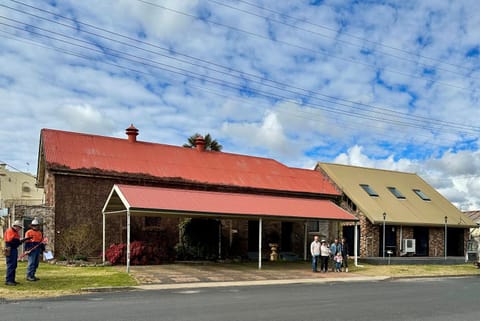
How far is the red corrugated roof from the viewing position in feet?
82.3

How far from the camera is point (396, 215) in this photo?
30000mm

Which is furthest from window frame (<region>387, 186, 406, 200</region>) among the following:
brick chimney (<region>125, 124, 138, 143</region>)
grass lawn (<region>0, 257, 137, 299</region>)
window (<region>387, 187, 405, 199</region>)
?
grass lawn (<region>0, 257, 137, 299</region>)

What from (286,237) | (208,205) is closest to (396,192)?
(286,237)

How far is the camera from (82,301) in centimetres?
1200

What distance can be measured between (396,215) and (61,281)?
2058 centimetres

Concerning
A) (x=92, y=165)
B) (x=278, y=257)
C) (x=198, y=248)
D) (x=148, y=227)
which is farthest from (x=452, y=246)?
(x=92, y=165)

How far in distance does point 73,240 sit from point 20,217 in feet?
9.28

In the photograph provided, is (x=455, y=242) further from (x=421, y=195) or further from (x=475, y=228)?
(x=421, y=195)

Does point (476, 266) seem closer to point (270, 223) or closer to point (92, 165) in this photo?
point (270, 223)

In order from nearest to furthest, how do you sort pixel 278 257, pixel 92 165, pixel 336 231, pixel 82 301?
pixel 82 301
pixel 92 165
pixel 278 257
pixel 336 231

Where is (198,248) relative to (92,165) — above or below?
below

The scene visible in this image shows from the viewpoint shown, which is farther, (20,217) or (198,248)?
(198,248)

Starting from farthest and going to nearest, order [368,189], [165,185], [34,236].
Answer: [368,189] < [165,185] < [34,236]

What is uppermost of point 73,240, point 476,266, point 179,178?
point 179,178
